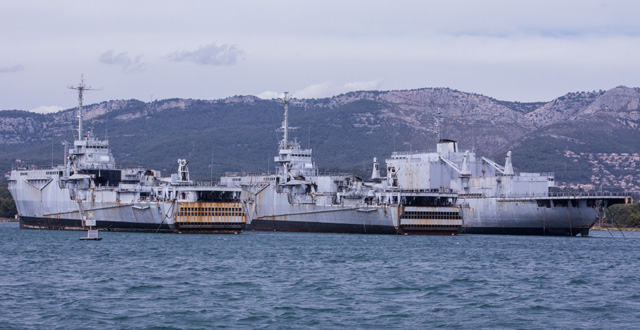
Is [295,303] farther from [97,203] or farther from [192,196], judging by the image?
[97,203]

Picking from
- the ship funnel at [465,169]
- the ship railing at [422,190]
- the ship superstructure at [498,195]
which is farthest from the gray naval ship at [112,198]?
the ship funnel at [465,169]

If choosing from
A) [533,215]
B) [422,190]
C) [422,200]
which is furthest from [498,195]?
[422,190]

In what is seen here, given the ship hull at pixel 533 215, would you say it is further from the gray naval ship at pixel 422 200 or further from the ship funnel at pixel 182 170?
the ship funnel at pixel 182 170

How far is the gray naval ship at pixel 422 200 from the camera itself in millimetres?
92188

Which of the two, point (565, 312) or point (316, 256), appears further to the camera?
point (316, 256)

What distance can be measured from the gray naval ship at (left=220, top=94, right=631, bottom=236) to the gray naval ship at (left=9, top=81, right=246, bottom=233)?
179 inches

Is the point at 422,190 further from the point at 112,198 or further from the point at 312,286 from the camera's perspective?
the point at 312,286

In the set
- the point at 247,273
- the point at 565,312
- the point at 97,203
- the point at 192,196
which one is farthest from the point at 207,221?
the point at 565,312

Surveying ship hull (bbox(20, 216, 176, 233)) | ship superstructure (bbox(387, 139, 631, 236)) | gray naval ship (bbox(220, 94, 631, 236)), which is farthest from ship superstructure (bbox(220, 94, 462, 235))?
ship hull (bbox(20, 216, 176, 233))

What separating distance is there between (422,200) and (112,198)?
100ft

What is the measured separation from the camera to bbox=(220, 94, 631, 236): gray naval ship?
92.2 meters

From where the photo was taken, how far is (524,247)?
74.2 meters

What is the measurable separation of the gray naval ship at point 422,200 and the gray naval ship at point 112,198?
179 inches

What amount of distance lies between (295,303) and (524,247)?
38677 millimetres
